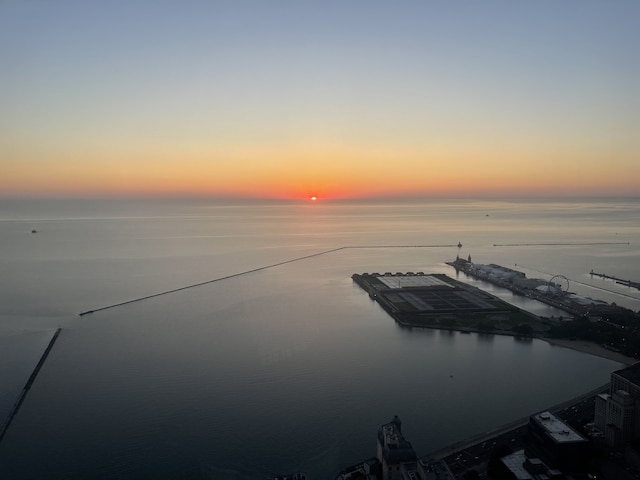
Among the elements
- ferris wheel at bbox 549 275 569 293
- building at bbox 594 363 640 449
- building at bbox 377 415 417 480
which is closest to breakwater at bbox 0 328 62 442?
building at bbox 377 415 417 480

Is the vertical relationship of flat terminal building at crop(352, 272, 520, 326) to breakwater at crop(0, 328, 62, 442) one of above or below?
below

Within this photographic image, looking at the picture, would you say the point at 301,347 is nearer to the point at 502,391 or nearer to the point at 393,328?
the point at 393,328

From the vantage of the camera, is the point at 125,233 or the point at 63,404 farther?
the point at 125,233

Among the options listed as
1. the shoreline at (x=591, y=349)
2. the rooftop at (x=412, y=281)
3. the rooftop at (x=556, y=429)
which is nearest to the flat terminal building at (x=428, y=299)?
the rooftop at (x=412, y=281)

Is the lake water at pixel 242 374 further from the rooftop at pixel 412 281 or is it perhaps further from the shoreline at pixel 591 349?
the rooftop at pixel 412 281

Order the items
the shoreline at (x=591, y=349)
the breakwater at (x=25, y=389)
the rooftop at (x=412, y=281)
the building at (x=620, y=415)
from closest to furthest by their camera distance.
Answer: the building at (x=620, y=415) < the breakwater at (x=25, y=389) < the shoreline at (x=591, y=349) < the rooftop at (x=412, y=281)

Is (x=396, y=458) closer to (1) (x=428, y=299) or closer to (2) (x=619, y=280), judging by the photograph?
(1) (x=428, y=299)

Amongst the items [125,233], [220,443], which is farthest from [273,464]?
[125,233]

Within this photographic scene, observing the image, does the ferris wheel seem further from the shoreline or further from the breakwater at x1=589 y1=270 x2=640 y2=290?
the shoreline
